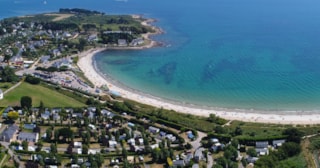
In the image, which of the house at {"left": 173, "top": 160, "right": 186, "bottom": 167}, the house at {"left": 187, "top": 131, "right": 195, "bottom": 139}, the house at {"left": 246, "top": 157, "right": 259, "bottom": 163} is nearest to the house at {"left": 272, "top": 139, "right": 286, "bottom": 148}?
A: the house at {"left": 246, "top": 157, "right": 259, "bottom": 163}

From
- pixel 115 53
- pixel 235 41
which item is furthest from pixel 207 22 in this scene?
pixel 115 53

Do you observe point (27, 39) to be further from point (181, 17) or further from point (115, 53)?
point (181, 17)

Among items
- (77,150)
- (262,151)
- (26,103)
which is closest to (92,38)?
(26,103)

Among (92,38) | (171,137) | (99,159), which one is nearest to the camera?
(99,159)

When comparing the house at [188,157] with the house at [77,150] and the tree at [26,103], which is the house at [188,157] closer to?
the house at [77,150]

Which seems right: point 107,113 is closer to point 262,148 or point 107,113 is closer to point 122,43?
→ point 262,148

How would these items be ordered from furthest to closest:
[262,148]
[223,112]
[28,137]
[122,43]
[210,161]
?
[122,43] < [223,112] < [28,137] < [262,148] < [210,161]
